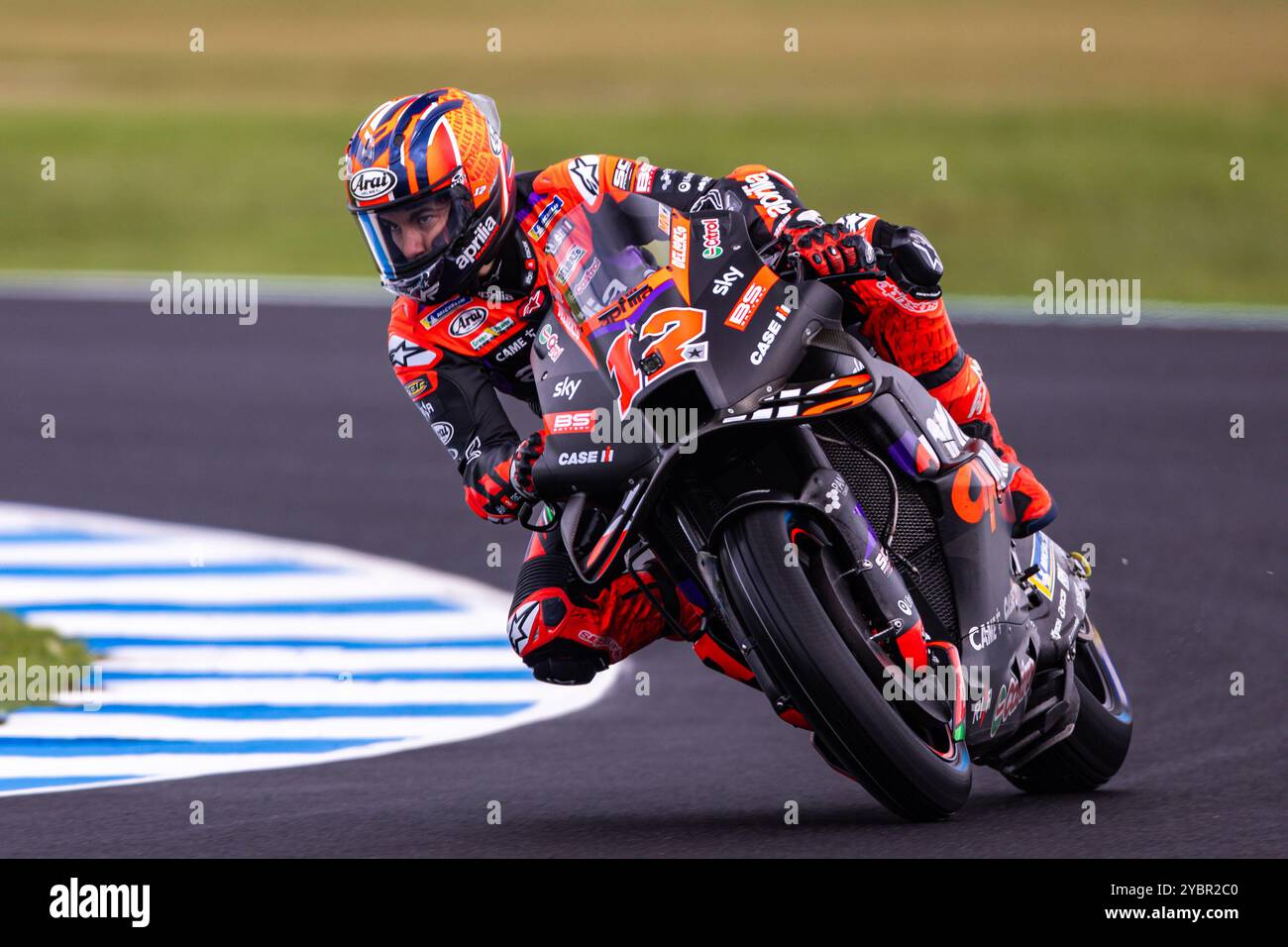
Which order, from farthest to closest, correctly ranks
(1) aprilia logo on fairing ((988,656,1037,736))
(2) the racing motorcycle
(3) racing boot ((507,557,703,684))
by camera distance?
(3) racing boot ((507,557,703,684)), (1) aprilia logo on fairing ((988,656,1037,736)), (2) the racing motorcycle

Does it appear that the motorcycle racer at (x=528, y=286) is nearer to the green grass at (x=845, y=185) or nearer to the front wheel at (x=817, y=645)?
the front wheel at (x=817, y=645)

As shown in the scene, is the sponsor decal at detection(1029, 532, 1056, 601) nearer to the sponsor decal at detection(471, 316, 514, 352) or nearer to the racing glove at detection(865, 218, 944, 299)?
the racing glove at detection(865, 218, 944, 299)

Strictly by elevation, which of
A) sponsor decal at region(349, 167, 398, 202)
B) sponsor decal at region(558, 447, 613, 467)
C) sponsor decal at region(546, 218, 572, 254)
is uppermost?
sponsor decal at region(349, 167, 398, 202)

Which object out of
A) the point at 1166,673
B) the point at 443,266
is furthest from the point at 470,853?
the point at 1166,673

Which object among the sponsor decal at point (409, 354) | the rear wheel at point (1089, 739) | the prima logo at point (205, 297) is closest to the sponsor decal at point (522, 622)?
the sponsor decal at point (409, 354)

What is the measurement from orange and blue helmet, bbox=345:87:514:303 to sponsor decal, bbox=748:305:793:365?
83 cm

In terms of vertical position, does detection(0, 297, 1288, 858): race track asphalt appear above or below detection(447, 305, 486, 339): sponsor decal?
below

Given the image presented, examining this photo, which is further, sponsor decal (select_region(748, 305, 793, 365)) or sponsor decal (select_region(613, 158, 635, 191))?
sponsor decal (select_region(613, 158, 635, 191))

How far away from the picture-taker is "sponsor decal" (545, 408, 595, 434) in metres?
4.99

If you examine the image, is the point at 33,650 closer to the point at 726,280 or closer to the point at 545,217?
the point at 545,217

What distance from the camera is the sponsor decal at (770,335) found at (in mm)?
4922

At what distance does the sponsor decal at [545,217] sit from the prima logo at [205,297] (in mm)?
14106
